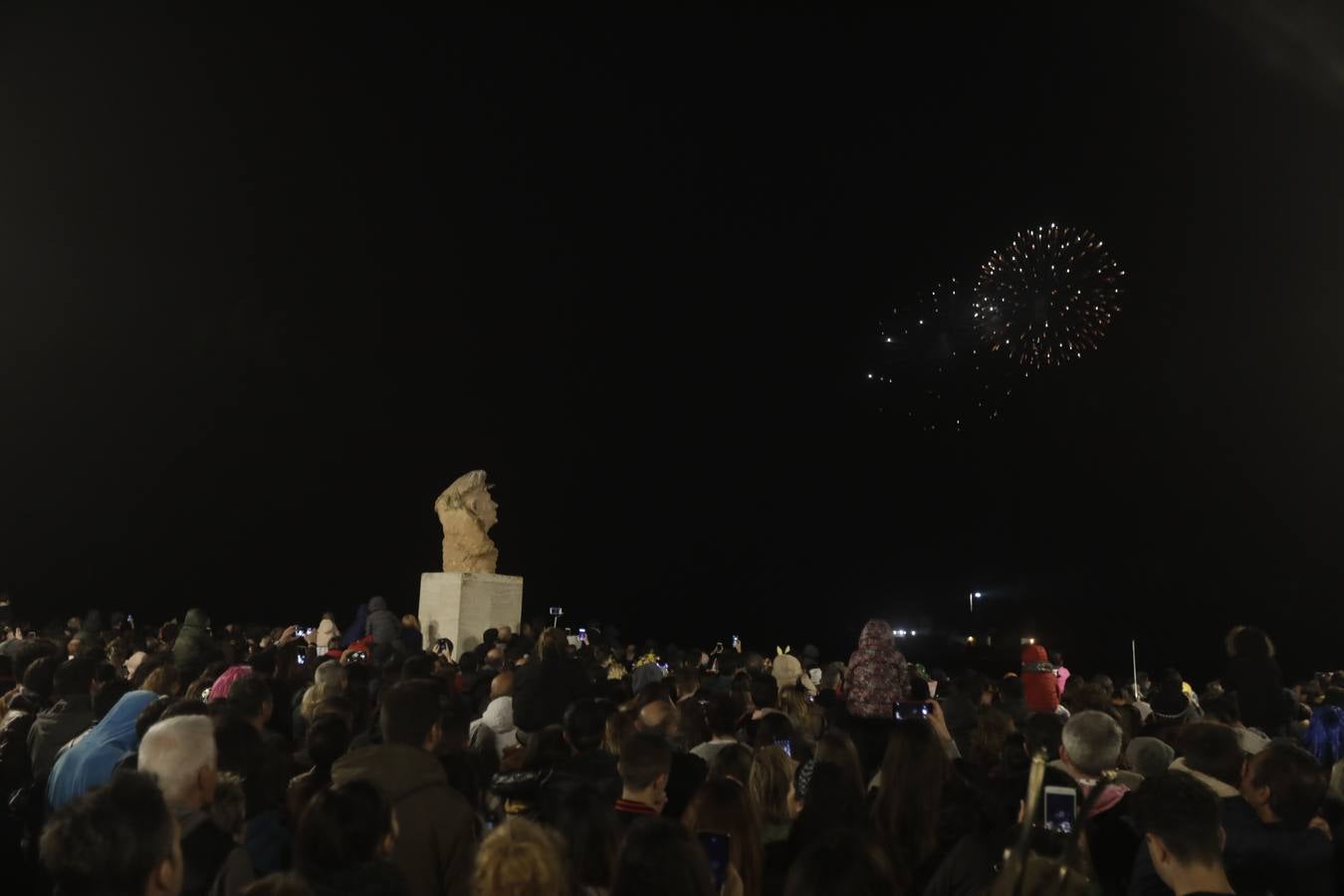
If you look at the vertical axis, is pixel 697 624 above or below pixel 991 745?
below

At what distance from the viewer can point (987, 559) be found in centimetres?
3781

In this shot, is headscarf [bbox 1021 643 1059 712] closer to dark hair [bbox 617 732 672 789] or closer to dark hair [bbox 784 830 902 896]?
dark hair [bbox 617 732 672 789]

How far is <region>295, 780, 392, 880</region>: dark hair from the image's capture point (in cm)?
320

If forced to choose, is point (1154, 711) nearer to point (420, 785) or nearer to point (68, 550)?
point (420, 785)

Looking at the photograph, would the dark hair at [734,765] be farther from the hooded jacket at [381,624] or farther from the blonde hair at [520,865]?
the hooded jacket at [381,624]

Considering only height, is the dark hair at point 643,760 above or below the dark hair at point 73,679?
above

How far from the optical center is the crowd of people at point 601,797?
2.98 metres

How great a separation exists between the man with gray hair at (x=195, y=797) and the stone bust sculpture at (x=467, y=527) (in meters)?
14.0

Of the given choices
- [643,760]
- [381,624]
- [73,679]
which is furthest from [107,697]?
[381,624]

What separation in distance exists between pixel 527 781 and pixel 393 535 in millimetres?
27472

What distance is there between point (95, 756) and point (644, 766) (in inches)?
116

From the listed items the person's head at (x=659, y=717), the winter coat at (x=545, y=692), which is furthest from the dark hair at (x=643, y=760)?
the winter coat at (x=545, y=692)

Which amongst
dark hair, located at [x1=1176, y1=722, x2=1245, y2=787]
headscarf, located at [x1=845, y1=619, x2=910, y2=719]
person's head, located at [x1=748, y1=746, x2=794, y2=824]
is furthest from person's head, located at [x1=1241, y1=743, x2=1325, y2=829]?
headscarf, located at [x1=845, y1=619, x2=910, y2=719]

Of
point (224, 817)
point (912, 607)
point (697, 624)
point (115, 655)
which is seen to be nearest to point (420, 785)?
point (224, 817)
